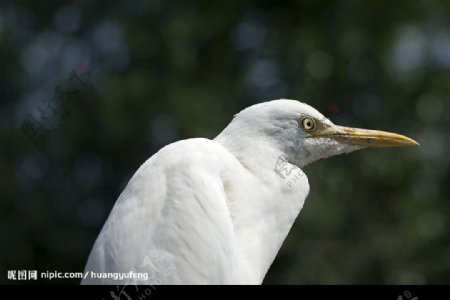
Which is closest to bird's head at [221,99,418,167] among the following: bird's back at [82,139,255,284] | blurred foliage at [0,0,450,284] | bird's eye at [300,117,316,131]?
bird's eye at [300,117,316,131]

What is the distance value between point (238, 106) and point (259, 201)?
Result: 23.3 ft

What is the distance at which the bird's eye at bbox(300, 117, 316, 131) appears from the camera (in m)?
3.50

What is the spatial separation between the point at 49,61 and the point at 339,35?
3.61m

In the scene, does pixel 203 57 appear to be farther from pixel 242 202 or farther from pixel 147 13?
pixel 242 202

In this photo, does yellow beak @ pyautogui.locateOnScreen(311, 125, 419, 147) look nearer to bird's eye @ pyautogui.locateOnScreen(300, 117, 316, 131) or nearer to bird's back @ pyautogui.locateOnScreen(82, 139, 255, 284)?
bird's eye @ pyautogui.locateOnScreen(300, 117, 316, 131)

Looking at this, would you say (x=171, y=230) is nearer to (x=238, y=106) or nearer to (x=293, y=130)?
(x=293, y=130)

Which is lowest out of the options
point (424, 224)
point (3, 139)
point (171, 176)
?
point (424, 224)

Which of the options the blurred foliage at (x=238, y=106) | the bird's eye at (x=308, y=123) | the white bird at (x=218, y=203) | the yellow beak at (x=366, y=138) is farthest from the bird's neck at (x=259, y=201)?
the blurred foliage at (x=238, y=106)

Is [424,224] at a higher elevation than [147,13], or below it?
below

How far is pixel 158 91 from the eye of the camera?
10.7 metres

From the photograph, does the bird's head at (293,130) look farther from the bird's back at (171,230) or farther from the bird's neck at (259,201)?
the bird's back at (171,230)

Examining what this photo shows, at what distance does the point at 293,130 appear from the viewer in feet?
11.4

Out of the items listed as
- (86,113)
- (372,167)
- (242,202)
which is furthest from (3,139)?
(242,202)

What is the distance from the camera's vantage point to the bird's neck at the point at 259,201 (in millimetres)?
3275
